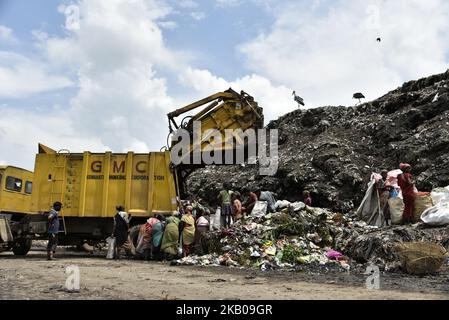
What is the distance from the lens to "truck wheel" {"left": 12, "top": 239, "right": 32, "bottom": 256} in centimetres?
1174

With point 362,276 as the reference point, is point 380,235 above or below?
above

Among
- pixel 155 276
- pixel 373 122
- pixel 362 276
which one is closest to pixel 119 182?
pixel 155 276

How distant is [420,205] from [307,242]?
7.96 feet

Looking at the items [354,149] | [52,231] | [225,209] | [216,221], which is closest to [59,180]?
[52,231]

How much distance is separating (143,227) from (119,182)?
1.58 meters

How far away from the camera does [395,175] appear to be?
1031 cm

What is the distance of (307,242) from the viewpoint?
9.34m

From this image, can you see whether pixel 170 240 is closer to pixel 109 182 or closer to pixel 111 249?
pixel 111 249

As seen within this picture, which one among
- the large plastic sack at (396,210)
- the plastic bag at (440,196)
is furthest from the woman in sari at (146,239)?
the plastic bag at (440,196)

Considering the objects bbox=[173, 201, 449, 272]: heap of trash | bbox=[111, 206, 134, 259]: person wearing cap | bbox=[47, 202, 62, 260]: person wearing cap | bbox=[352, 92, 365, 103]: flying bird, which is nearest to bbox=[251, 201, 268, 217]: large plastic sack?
bbox=[173, 201, 449, 272]: heap of trash

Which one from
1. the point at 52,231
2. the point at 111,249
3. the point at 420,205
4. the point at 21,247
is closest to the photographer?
the point at 420,205
